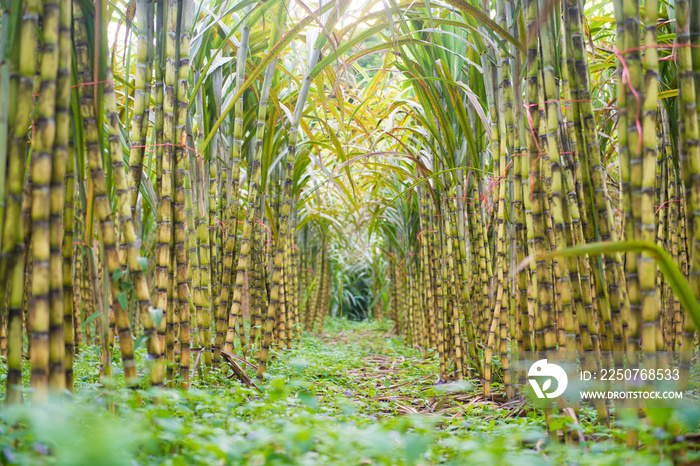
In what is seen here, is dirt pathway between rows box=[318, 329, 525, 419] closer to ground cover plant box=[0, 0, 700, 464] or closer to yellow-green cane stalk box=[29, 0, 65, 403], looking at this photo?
ground cover plant box=[0, 0, 700, 464]

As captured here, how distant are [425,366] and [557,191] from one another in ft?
5.73

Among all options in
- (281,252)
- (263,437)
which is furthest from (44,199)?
(281,252)

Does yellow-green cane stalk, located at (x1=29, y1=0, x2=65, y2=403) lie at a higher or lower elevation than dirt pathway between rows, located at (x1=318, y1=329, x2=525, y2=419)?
higher

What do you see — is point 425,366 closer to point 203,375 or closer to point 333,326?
point 203,375

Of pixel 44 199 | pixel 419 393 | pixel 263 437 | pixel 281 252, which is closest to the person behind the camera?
pixel 263 437

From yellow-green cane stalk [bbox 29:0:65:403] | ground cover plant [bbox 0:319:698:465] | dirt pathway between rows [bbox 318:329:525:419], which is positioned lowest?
dirt pathway between rows [bbox 318:329:525:419]

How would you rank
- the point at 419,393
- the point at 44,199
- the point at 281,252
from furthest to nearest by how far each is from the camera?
the point at 419,393, the point at 281,252, the point at 44,199

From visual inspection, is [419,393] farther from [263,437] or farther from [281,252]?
[263,437]

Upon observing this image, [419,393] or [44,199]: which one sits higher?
[44,199]

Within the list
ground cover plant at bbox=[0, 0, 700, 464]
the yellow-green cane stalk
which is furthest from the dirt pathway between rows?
the yellow-green cane stalk

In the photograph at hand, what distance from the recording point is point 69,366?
1139 mm

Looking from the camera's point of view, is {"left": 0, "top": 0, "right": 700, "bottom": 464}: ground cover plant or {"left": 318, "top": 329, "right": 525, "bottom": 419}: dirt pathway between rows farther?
{"left": 318, "top": 329, "right": 525, "bottom": 419}: dirt pathway between rows

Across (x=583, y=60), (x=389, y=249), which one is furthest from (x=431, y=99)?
(x=389, y=249)

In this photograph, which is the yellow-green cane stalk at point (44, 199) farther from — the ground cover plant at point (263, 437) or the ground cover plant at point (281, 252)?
the ground cover plant at point (263, 437)
